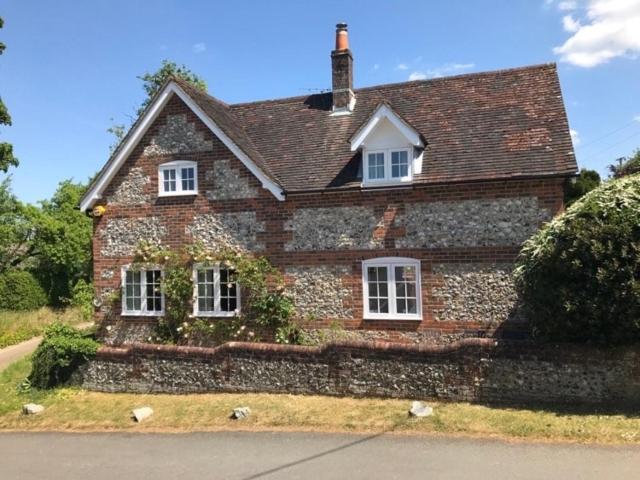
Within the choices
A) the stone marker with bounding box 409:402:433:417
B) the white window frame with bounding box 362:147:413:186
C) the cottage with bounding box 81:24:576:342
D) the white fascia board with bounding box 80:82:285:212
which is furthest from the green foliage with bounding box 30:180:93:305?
the stone marker with bounding box 409:402:433:417

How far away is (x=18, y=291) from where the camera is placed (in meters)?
27.9

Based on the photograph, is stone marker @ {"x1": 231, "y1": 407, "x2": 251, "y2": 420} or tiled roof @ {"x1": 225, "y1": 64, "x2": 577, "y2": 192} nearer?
stone marker @ {"x1": 231, "y1": 407, "x2": 251, "y2": 420}

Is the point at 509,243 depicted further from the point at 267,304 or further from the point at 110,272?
the point at 110,272

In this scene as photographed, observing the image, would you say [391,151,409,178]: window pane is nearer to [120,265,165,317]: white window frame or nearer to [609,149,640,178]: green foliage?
[120,265,165,317]: white window frame

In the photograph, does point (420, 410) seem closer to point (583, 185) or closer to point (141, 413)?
point (141, 413)

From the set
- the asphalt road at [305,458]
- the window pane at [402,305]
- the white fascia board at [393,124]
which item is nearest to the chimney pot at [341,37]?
the white fascia board at [393,124]

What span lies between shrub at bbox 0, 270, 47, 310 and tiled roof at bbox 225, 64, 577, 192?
16657 mm

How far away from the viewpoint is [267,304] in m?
14.4

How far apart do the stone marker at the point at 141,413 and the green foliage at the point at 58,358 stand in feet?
9.84

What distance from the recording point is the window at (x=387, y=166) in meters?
14.1

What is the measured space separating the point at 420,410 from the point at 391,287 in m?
4.59

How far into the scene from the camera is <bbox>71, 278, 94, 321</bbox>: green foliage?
94.2 feet

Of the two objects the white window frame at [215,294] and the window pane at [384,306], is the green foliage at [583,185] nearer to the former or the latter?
the window pane at [384,306]

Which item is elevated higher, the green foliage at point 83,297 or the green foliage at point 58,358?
the green foliage at point 83,297
